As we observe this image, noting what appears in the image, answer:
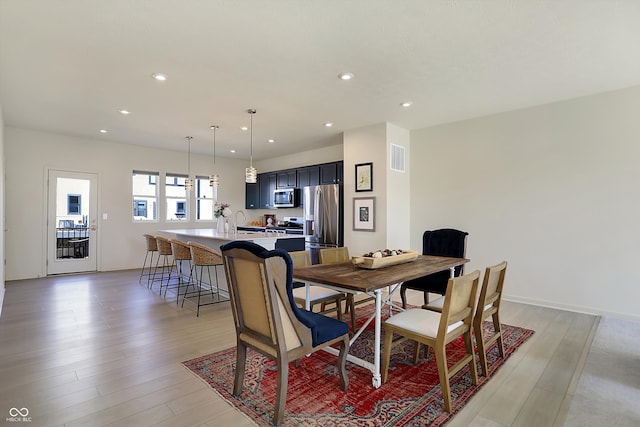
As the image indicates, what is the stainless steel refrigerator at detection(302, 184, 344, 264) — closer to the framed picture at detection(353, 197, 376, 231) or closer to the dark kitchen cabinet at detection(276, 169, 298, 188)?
the framed picture at detection(353, 197, 376, 231)

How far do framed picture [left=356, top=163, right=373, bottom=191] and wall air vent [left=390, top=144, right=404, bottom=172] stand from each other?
1.20ft

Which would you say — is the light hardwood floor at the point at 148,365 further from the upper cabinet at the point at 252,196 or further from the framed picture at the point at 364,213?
the upper cabinet at the point at 252,196

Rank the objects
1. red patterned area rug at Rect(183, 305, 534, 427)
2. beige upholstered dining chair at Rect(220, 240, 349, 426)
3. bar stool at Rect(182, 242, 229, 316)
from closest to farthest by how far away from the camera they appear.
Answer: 1. beige upholstered dining chair at Rect(220, 240, 349, 426)
2. red patterned area rug at Rect(183, 305, 534, 427)
3. bar stool at Rect(182, 242, 229, 316)

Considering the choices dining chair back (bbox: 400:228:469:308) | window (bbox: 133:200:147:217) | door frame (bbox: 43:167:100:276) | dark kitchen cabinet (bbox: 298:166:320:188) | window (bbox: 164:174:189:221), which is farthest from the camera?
window (bbox: 164:174:189:221)

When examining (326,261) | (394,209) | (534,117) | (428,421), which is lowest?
(428,421)

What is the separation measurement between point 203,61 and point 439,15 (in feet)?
6.98

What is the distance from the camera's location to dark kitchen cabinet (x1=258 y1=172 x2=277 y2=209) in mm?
8008

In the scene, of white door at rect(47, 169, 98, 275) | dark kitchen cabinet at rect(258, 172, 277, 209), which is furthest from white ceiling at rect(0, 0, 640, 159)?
dark kitchen cabinet at rect(258, 172, 277, 209)

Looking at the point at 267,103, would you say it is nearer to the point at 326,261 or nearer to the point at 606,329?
the point at 326,261

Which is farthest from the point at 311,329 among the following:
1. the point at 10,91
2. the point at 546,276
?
the point at 10,91

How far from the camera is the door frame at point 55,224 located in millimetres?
6023

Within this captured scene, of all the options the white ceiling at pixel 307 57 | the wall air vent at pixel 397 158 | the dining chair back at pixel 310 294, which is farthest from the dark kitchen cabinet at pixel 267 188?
the dining chair back at pixel 310 294

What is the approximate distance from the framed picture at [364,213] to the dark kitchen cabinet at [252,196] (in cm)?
369

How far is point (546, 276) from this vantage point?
14.1 feet
